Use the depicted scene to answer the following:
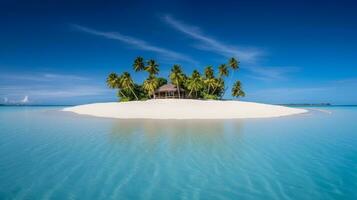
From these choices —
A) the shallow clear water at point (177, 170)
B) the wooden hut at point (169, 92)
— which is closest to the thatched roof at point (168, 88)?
the wooden hut at point (169, 92)

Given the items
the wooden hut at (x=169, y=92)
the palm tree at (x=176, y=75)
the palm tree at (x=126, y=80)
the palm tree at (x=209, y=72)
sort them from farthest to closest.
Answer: the palm tree at (x=209, y=72) → the wooden hut at (x=169, y=92) → the palm tree at (x=126, y=80) → the palm tree at (x=176, y=75)

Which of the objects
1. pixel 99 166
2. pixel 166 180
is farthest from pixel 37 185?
pixel 166 180

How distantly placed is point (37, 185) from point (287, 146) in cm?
1159

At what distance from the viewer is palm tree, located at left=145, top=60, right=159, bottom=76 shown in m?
63.1

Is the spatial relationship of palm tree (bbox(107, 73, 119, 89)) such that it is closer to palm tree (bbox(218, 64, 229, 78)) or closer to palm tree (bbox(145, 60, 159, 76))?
palm tree (bbox(145, 60, 159, 76))

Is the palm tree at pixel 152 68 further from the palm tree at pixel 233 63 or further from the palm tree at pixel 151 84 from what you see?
the palm tree at pixel 233 63

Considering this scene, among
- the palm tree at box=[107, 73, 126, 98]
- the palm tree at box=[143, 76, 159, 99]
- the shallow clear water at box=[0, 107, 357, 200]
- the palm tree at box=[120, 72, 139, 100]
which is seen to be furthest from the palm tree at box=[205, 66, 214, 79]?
the shallow clear water at box=[0, 107, 357, 200]

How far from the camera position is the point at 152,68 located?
6328 cm

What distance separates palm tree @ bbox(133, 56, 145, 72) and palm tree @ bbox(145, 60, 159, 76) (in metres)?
2.47

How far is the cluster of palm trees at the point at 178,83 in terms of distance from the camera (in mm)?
60406

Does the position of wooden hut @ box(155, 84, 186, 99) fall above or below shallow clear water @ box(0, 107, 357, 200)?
above

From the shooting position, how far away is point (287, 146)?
534 inches

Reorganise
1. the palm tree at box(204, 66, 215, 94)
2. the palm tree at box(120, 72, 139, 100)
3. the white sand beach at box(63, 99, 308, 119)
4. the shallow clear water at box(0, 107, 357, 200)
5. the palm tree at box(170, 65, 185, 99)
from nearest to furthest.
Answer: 1. the shallow clear water at box(0, 107, 357, 200)
2. the white sand beach at box(63, 99, 308, 119)
3. the palm tree at box(170, 65, 185, 99)
4. the palm tree at box(120, 72, 139, 100)
5. the palm tree at box(204, 66, 215, 94)

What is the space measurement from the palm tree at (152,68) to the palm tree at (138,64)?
247 cm
